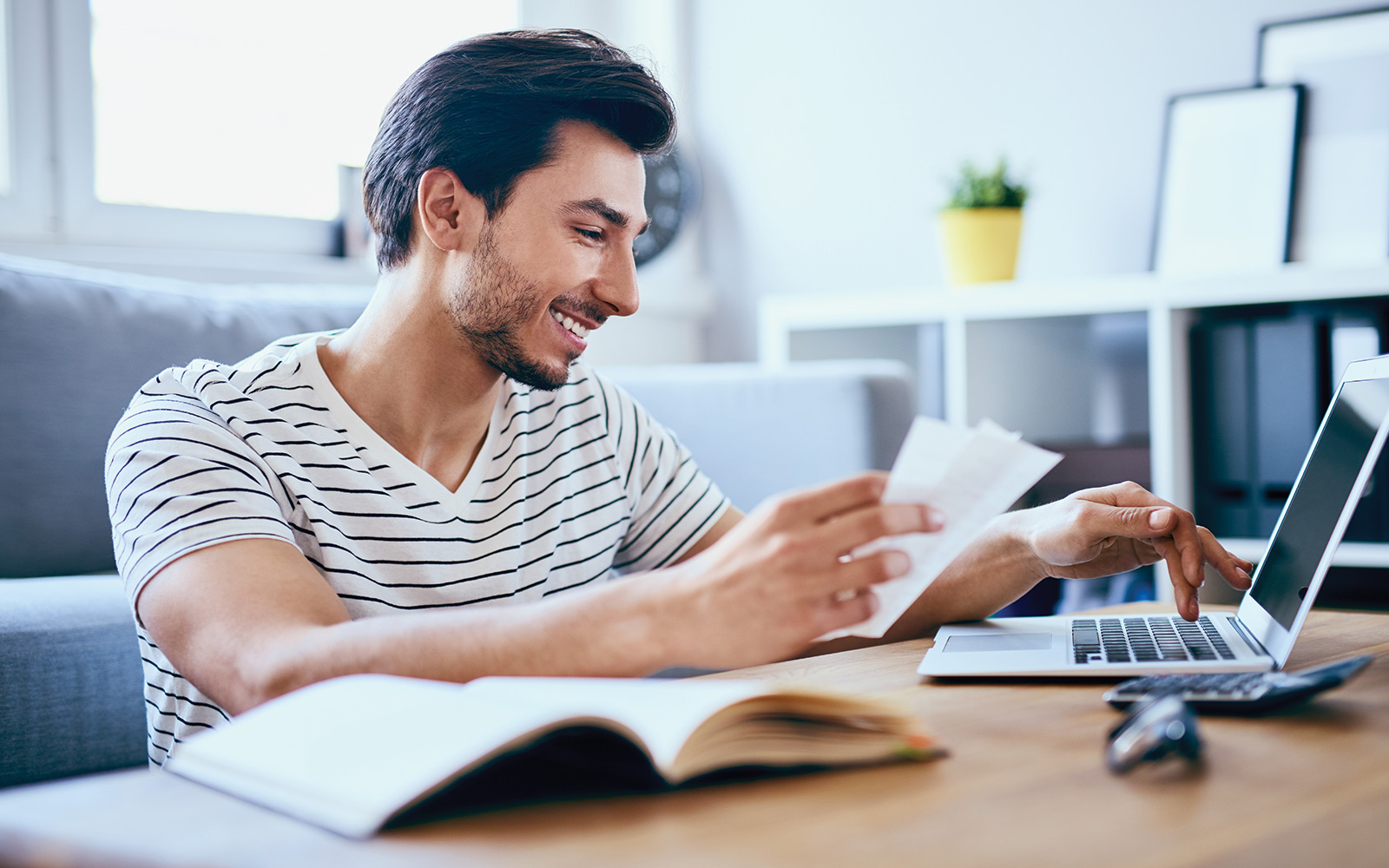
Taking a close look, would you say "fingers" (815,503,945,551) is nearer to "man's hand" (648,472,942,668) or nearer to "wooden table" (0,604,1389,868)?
"man's hand" (648,472,942,668)

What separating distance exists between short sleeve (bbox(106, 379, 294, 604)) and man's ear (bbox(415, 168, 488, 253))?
31 cm

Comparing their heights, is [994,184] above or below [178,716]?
above

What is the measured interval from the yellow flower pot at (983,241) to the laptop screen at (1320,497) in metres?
1.26

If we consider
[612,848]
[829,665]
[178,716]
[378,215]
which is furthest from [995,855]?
[378,215]

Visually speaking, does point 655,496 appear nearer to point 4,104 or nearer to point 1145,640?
point 1145,640

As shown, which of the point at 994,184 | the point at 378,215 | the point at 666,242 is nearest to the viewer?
the point at 378,215

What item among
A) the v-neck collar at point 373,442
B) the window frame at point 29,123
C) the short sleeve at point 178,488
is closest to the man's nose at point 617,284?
the v-neck collar at point 373,442

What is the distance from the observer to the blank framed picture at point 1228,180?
2.14 meters

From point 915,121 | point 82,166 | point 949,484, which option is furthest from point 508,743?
point 915,121

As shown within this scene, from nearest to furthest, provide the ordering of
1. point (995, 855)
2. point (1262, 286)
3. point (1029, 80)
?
→ point (995, 855)
point (1262, 286)
point (1029, 80)

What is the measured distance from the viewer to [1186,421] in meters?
2.00

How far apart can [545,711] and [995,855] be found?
201 millimetres

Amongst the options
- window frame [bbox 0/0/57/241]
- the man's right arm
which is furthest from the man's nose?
window frame [bbox 0/0/57/241]

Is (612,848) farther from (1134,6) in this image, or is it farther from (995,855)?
(1134,6)
